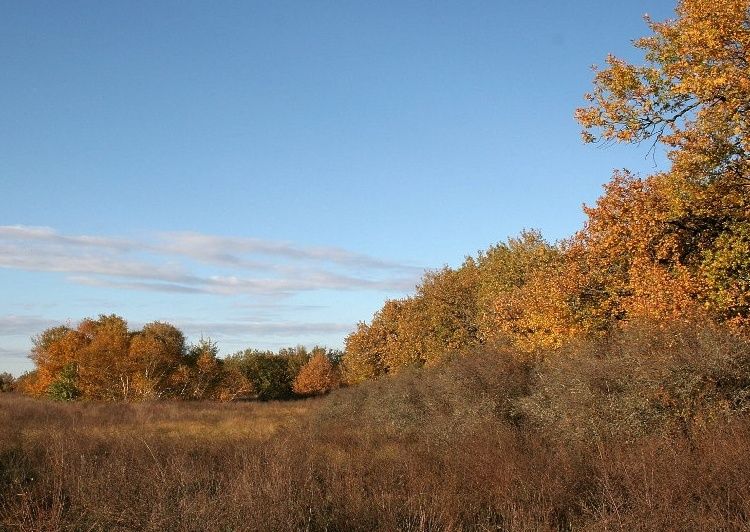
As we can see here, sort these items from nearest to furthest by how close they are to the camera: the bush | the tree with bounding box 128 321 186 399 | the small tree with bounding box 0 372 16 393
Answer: the bush < the tree with bounding box 128 321 186 399 < the small tree with bounding box 0 372 16 393

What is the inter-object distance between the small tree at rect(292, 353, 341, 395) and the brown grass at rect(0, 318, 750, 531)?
75671 millimetres

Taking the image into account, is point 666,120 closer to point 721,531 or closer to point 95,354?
point 721,531

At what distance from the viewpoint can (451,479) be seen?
11.0 m

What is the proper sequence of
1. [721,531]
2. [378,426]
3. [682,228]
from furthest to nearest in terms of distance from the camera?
1. [378,426]
2. [682,228]
3. [721,531]

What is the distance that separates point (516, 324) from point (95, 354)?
53.6 metres

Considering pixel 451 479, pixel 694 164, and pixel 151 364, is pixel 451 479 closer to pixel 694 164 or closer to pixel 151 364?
pixel 694 164

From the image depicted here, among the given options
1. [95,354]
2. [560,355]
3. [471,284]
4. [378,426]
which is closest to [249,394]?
[95,354]

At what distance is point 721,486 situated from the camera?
364 inches

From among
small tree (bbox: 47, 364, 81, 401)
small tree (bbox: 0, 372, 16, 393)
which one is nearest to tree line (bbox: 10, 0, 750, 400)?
small tree (bbox: 47, 364, 81, 401)

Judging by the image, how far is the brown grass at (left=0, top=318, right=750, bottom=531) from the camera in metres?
8.34

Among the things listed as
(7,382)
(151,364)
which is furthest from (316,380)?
(7,382)

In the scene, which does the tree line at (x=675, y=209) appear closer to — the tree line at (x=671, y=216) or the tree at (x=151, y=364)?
the tree line at (x=671, y=216)

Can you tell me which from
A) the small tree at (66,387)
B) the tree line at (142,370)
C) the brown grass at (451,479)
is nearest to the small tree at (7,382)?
the tree line at (142,370)

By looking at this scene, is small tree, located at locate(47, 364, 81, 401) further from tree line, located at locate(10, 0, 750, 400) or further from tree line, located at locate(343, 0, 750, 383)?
tree line, located at locate(343, 0, 750, 383)
